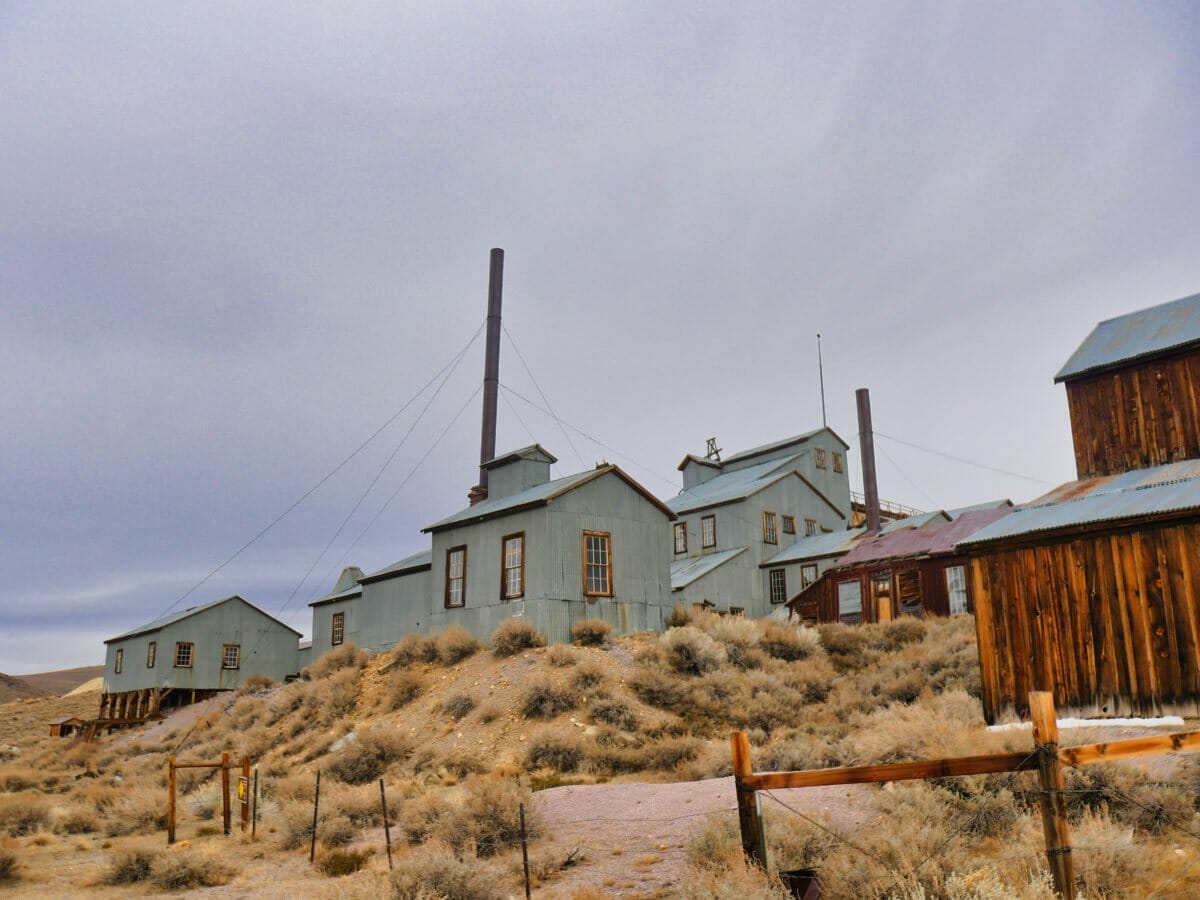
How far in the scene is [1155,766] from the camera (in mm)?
10867

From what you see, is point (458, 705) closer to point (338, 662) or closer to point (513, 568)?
point (513, 568)

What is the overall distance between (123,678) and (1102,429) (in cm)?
4679

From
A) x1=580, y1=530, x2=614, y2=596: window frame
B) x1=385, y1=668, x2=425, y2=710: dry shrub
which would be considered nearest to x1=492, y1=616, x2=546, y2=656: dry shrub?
x1=580, y1=530, x2=614, y2=596: window frame

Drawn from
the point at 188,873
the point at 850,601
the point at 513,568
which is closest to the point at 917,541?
the point at 850,601

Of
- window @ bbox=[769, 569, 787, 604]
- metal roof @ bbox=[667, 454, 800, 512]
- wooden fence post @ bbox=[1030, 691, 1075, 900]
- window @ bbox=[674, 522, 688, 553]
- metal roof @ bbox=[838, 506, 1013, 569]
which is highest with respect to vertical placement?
metal roof @ bbox=[667, 454, 800, 512]

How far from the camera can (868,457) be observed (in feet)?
150

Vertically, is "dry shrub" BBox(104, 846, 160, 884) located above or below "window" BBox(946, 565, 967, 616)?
below

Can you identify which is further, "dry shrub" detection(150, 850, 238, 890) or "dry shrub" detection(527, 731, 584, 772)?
"dry shrub" detection(527, 731, 584, 772)

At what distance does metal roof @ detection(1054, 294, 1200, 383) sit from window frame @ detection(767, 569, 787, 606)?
22634 mm

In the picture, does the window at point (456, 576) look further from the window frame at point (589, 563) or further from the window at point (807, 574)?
the window at point (807, 574)

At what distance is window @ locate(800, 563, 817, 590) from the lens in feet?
134

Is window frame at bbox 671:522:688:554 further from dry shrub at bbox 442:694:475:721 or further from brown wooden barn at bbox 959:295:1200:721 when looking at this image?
brown wooden barn at bbox 959:295:1200:721

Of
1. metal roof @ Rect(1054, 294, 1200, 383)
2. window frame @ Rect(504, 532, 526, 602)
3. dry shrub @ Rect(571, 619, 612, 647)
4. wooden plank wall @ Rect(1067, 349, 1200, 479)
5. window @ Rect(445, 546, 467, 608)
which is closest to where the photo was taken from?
wooden plank wall @ Rect(1067, 349, 1200, 479)

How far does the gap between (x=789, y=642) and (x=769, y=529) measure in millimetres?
16486
